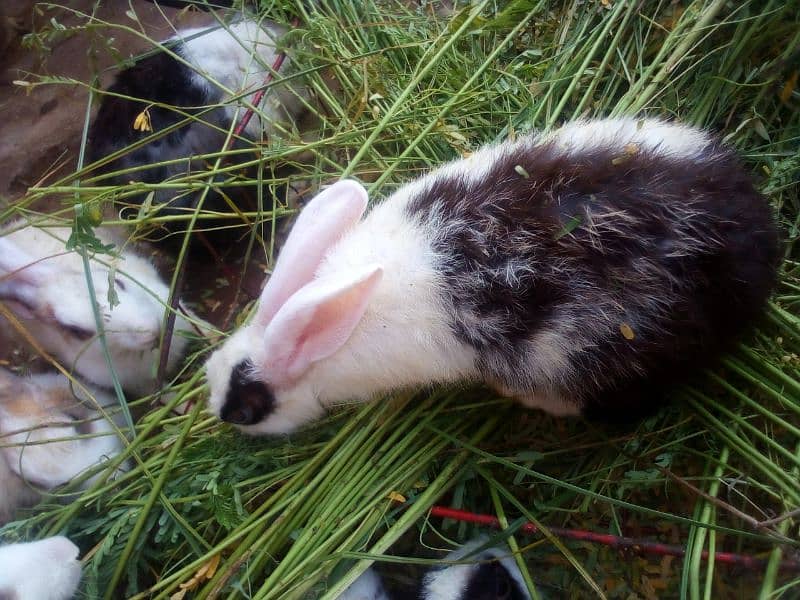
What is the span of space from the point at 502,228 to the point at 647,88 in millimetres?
1009

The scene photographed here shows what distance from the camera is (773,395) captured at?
1.76m

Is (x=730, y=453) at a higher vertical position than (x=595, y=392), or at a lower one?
lower

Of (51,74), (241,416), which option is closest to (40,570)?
(241,416)

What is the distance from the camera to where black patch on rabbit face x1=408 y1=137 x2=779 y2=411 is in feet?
5.08

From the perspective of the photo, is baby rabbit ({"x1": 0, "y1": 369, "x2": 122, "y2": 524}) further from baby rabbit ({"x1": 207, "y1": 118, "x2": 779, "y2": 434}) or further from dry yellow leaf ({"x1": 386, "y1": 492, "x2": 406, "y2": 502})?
dry yellow leaf ({"x1": 386, "y1": 492, "x2": 406, "y2": 502})

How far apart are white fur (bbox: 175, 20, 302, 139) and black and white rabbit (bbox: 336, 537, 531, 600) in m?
1.95

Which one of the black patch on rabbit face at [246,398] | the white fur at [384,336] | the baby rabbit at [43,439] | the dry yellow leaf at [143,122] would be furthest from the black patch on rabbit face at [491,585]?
the dry yellow leaf at [143,122]

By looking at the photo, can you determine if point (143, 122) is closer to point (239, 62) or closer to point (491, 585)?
point (239, 62)

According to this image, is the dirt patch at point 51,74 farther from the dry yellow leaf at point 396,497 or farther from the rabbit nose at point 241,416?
the dry yellow leaf at point 396,497

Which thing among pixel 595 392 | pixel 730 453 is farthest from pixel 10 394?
pixel 730 453

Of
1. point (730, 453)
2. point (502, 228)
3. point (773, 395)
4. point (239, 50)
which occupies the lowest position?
point (730, 453)

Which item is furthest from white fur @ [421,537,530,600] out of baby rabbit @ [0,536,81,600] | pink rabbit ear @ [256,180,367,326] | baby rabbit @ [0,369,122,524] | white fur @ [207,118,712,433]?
baby rabbit @ [0,369,122,524]

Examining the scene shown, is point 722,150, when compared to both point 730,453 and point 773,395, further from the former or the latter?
point 730,453

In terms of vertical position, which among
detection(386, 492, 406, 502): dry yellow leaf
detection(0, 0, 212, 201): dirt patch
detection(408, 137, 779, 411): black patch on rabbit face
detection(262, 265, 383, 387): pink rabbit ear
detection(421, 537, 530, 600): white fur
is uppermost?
detection(0, 0, 212, 201): dirt patch
